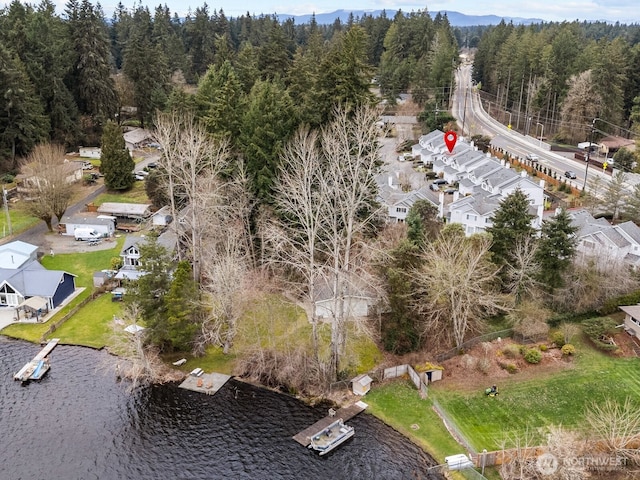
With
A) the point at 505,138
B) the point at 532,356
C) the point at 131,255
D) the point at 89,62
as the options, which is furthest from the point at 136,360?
the point at 505,138

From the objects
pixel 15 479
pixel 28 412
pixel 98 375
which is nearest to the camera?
pixel 15 479

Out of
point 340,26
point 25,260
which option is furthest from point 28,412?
point 340,26

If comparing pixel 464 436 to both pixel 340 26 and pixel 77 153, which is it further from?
pixel 340 26

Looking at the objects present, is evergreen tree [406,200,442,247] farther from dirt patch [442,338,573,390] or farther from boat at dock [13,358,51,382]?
boat at dock [13,358,51,382]

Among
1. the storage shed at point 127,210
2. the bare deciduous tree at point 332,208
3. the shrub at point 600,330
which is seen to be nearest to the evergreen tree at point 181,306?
the bare deciduous tree at point 332,208

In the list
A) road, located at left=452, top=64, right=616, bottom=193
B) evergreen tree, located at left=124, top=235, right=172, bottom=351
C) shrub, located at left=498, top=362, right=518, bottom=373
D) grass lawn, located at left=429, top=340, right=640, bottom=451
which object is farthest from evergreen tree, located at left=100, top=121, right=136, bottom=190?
road, located at left=452, top=64, right=616, bottom=193

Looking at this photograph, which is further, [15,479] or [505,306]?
[505,306]
